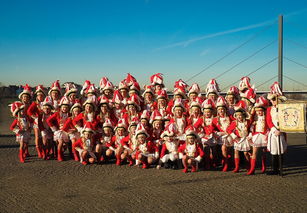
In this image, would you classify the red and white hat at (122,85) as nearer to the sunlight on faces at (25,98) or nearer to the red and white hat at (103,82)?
the red and white hat at (103,82)

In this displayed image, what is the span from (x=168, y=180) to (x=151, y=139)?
4.60ft

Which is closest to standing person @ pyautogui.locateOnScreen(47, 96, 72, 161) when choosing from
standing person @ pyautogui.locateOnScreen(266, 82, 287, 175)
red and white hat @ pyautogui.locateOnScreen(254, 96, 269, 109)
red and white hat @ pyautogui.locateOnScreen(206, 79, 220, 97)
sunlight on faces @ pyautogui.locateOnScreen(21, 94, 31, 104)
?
sunlight on faces @ pyautogui.locateOnScreen(21, 94, 31, 104)

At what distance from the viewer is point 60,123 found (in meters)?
7.72

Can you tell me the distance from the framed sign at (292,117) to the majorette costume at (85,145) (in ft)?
14.1

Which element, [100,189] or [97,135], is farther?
[97,135]

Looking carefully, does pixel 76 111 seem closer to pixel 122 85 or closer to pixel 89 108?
pixel 89 108

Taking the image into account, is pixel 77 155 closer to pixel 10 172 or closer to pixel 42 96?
pixel 10 172

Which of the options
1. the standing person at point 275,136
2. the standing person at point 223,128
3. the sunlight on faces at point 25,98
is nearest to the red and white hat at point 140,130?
the standing person at point 223,128

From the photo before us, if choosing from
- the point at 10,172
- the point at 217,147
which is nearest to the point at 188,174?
the point at 217,147

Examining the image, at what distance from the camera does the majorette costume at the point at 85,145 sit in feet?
23.5

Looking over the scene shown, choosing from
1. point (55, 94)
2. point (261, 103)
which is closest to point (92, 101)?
A: point (55, 94)

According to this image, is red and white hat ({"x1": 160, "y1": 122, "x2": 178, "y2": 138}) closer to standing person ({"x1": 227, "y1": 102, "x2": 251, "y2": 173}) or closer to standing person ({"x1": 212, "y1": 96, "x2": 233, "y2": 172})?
standing person ({"x1": 212, "y1": 96, "x2": 233, "y2": 172})

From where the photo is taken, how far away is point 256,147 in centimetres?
604

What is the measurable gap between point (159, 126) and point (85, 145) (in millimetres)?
1893
